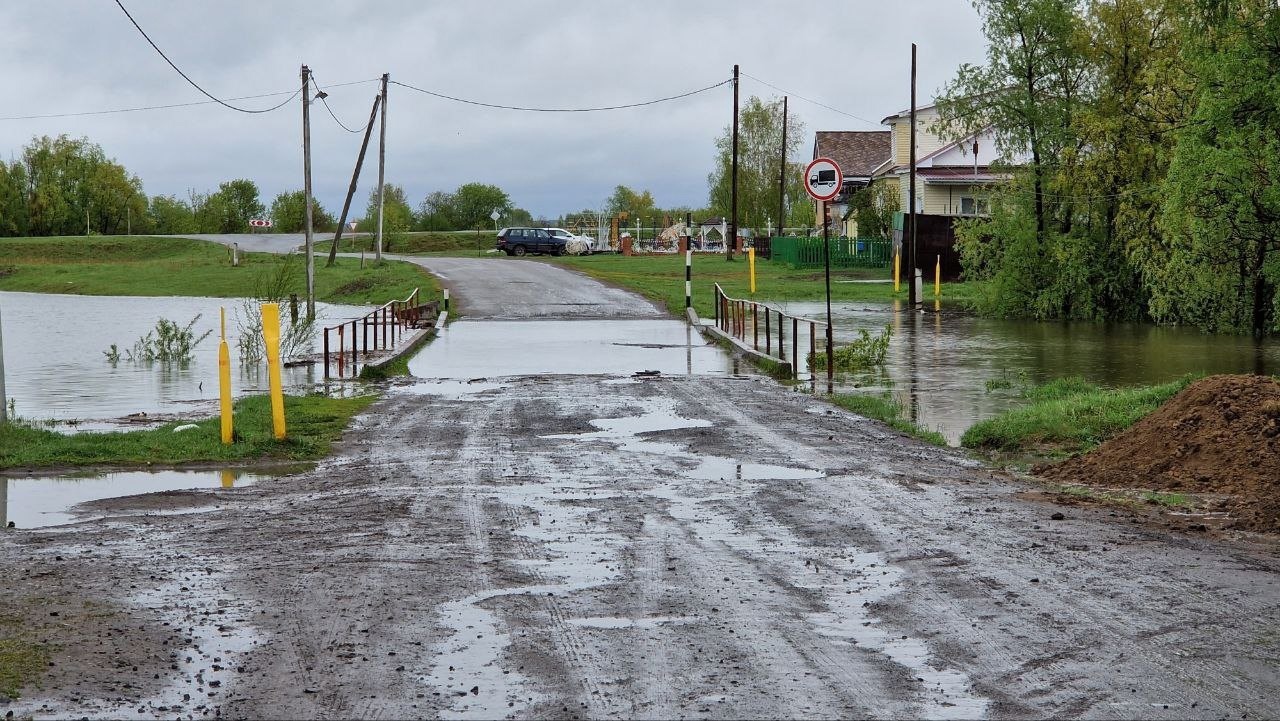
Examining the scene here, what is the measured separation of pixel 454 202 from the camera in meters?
111

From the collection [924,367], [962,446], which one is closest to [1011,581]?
[962,446]

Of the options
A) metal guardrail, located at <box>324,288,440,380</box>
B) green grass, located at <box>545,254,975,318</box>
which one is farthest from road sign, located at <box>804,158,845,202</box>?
green grass, located at <box>545,254,975,318</box>

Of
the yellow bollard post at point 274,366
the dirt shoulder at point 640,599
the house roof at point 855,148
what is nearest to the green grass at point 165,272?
the yellow bollard post at point 274,366

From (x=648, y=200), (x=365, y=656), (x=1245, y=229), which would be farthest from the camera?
(x=648, y=200)

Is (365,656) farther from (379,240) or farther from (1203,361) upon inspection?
(379,240)

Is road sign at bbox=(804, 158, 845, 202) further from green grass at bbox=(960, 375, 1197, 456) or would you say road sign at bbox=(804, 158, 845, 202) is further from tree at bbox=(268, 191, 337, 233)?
tree at bbox=(268, 191, 337, 233)

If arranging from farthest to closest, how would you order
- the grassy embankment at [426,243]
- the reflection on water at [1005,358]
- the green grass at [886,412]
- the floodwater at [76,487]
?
the grassy embankment at [426,243] < the reflection on water at [1005,358] < the green grass at [886,412] < the floodwater at [76,487]

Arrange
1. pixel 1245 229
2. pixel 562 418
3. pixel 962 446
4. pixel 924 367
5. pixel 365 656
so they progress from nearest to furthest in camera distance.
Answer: pixel 365 656
pixel 962 446
pixel 562 418
pixel 924 367
pixel 1245 229

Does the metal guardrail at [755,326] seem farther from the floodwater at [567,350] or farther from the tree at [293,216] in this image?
the tree at [293,216]

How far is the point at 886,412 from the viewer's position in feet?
51.3

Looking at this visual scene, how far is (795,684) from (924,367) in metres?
17.0

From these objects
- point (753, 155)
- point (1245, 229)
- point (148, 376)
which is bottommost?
point (148, 376)

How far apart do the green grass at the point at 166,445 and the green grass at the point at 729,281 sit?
20431 mm

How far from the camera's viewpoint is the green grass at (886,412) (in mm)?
13947
